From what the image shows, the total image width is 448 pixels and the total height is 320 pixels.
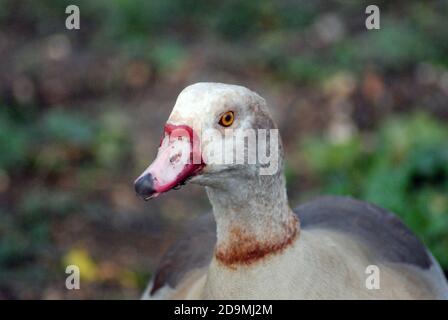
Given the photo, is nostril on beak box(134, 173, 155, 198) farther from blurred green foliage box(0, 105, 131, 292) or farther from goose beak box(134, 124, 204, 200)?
blurred green foliage box(0, 105, 131, 292)

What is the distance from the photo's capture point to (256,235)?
2.71 m

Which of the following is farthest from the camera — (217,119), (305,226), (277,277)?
(305,226)

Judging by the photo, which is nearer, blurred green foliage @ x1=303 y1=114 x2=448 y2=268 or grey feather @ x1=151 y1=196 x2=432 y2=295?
grey feather @ x1=151 y1=196 x2=432 y2=295

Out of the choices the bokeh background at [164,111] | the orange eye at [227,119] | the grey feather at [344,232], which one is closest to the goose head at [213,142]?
the orange eye at [227,119]

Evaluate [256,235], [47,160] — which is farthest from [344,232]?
[47,160]

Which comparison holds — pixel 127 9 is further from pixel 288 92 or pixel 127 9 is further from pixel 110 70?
pixel 288 92

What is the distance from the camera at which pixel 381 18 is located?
6.65m

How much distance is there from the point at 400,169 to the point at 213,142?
2520 millimetres

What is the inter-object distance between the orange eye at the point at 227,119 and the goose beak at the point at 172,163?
4.4 inches

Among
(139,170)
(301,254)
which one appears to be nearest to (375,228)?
(301,254)

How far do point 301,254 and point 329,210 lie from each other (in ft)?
2.65

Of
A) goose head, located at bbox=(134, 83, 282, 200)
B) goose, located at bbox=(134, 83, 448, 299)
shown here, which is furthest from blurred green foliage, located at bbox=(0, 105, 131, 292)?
goose head, located at bbox=(134, 83, 282, 200)

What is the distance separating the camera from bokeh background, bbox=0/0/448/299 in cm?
470

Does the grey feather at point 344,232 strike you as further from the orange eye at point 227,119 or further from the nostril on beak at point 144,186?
the nostril on beak at point 144,186
